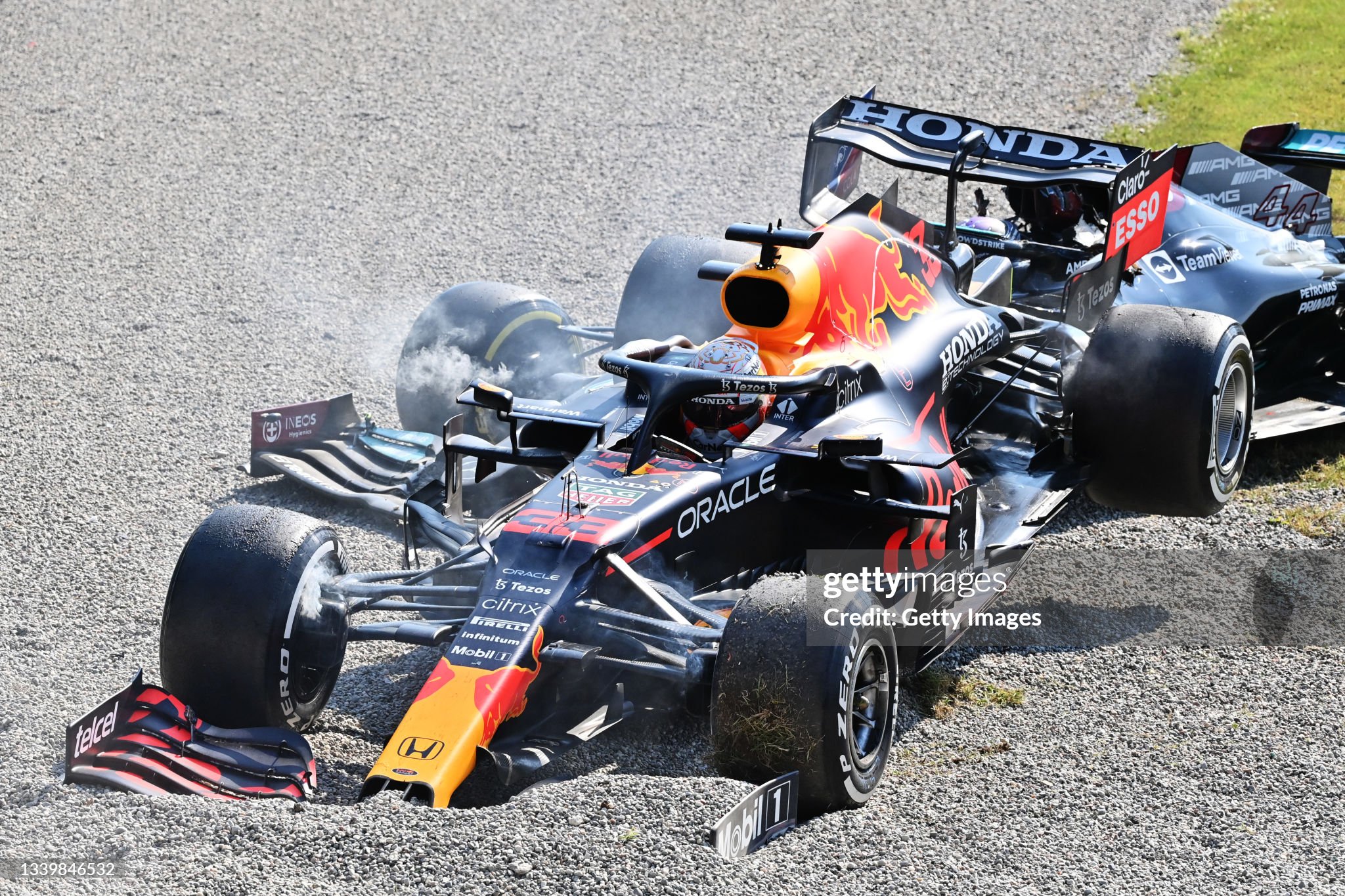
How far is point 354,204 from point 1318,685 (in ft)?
34.7

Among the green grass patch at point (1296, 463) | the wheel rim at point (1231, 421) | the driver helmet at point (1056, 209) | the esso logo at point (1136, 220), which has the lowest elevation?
the green grass patch at point (1296, 463)

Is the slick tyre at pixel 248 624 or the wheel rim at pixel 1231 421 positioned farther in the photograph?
the wheel rim at pixel 1231 421

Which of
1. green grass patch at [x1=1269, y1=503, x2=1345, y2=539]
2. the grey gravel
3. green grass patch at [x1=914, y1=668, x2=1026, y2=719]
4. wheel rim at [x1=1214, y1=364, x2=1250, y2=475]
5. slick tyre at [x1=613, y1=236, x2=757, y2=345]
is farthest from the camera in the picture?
slick tyre at [x1=613, y1=236, x2=757, y2=345]

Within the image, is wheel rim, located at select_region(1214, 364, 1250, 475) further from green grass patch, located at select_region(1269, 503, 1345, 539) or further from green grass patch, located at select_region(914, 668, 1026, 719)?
green grass patch, located at select_region(914, 668, 1026, 719)

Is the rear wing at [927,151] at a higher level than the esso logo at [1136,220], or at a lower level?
higher

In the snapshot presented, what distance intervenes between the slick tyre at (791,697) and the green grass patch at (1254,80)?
1144cm

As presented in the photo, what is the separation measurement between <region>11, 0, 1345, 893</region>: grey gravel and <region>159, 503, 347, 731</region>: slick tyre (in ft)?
1.46

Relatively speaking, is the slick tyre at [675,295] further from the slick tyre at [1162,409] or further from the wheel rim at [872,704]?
the wheel rim at [872,704]

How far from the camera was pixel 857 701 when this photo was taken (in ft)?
20.0

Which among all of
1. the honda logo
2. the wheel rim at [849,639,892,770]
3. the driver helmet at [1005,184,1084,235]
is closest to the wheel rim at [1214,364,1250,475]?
the driver helmet at [1005,184,1084,235]

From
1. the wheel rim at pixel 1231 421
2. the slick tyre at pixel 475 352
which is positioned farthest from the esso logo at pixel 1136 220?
the slick tyre at pixel 475 352

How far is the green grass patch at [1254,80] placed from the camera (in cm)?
1702

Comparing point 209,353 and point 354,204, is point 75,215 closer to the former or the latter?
point 354,204

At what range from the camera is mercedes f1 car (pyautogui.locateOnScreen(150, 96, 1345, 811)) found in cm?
598
